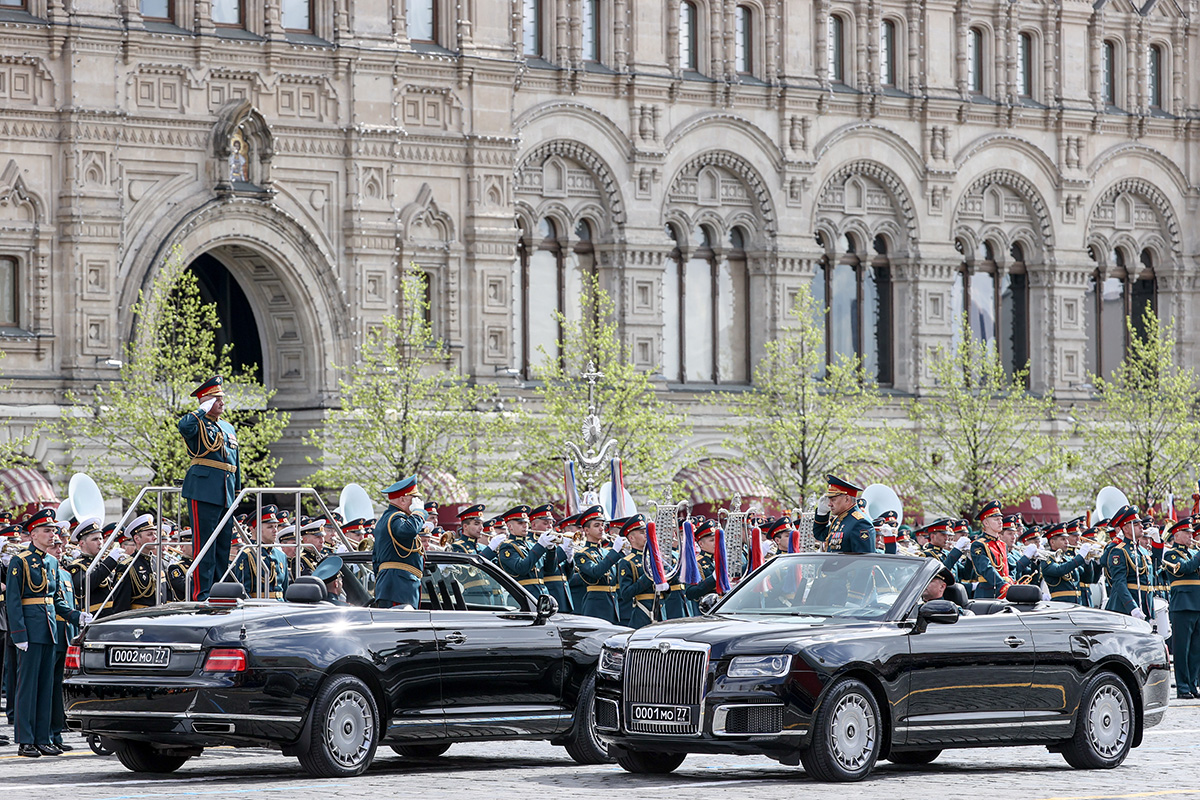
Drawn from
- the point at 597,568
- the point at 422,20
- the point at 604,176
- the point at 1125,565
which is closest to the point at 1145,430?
the point at 604,176

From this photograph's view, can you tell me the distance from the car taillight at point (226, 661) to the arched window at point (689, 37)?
3248 cm

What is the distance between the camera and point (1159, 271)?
52.3 metres

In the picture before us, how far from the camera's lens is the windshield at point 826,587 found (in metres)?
15.5

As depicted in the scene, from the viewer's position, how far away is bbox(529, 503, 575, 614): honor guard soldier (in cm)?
2223

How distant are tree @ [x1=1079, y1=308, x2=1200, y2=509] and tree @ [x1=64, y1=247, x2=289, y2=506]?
18856 millimetres

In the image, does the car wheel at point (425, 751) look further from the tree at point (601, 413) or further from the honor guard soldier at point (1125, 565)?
the tree at point (601, 413)

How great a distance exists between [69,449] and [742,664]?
24731 millimetres

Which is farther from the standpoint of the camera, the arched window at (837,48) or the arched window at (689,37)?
the arched window at (837,48)

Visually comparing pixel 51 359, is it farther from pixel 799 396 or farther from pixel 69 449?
pixel 799 396

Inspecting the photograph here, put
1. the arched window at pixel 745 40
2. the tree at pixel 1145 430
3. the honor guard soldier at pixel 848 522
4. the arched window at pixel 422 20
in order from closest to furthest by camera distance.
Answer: the honor guard soldier at pixel 848 522 < the arched window at pixel 422 20 < the arched window at pixel 745 40 < the tree at pixel 1145 430

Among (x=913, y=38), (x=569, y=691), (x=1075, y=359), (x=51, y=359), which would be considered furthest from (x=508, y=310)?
(x=569, y=691)

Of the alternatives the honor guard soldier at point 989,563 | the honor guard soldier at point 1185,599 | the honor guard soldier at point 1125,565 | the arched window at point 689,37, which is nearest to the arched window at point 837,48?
the arched window at point 689,37

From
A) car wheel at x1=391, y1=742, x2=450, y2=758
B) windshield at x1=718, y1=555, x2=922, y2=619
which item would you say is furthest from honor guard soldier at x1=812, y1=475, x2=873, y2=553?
car wheel at x1=391, y1=742, x2=450, y2=758

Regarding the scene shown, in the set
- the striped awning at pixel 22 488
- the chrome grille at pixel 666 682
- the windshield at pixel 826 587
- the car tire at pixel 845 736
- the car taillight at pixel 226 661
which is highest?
the striped awning at pixel 22 488
